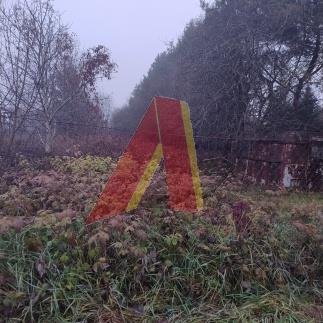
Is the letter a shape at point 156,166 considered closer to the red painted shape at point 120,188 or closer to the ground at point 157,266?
the red painted shape at point 120,188

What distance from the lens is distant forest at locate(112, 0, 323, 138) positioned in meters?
11.5

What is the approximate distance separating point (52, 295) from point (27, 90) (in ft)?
27.9

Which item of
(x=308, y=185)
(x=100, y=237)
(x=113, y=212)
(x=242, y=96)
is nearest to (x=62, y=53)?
(x=242, y=96)

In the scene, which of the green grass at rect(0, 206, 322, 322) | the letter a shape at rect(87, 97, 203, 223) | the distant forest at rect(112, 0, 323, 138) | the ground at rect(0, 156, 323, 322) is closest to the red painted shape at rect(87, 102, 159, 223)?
the letter a shape at rect(87, 97, 203, 223)

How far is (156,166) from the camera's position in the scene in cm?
695

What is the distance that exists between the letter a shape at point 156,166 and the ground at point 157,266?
0.26 m

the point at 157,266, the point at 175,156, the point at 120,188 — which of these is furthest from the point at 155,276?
the point at 175,156

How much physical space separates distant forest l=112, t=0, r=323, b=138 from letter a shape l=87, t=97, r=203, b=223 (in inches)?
37.0

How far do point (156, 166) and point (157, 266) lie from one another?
3399 mm

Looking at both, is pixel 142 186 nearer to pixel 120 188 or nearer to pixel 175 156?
pixel 120 188

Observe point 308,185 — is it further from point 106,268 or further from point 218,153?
point 106,268

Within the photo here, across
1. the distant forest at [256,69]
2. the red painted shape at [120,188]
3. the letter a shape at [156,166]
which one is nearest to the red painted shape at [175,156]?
the letter a shape at [156,166]

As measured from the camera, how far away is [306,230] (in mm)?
4273

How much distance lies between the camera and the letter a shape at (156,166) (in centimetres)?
473
